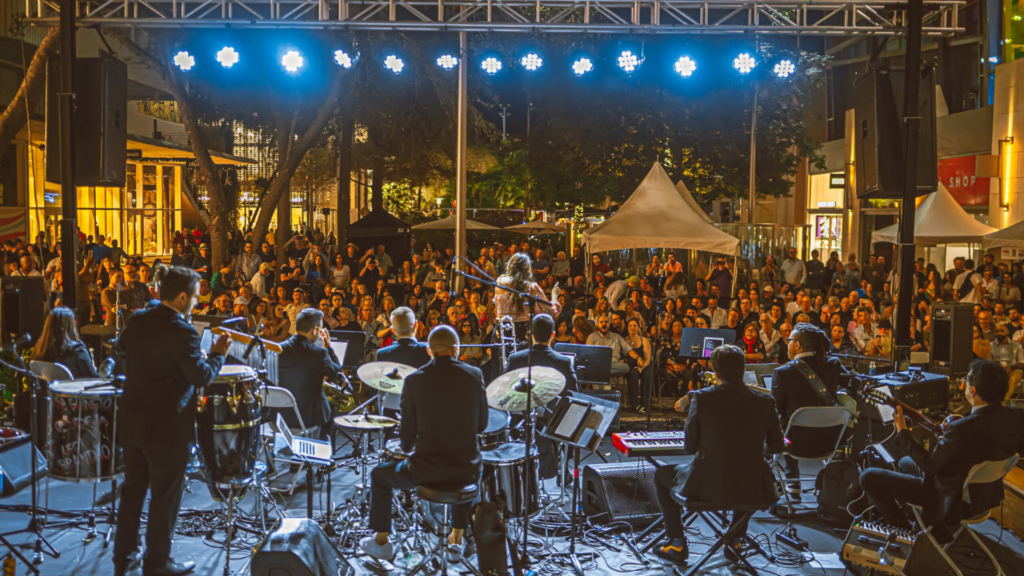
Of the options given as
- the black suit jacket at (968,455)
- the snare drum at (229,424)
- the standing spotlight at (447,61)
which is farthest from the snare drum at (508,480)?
the standing spotlight at (447,61)

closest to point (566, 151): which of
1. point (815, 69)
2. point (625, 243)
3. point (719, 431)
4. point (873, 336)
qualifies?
point (815, 69)

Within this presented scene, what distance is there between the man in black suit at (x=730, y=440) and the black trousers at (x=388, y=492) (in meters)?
1.36

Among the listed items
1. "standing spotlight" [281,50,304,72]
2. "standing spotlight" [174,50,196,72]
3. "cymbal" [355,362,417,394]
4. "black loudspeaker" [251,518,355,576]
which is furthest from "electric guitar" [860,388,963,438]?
"standing spotlight" [174,50,196,72]

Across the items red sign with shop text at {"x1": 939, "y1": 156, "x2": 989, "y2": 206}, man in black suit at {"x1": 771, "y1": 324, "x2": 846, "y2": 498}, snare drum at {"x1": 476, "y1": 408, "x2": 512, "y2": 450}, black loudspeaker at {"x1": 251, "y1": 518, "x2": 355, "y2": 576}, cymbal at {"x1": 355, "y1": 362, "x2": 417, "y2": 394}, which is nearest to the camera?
black loudspeaker at {"x1": 251, "y1": 518, "x2": 355, "y2": 576}

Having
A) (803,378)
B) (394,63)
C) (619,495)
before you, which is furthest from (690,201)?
(619,495)

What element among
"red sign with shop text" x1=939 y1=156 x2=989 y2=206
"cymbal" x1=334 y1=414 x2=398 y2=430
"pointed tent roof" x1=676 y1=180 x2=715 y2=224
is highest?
"red sign with shop text" x1=939 y1=156 x2=989 y2=206

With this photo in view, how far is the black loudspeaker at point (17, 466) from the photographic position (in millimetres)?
5535

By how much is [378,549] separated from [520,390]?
1.31 meters

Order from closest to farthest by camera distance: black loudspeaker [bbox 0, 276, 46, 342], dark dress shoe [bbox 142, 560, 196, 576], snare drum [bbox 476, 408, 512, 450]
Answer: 1. dark dress shoe [bbox 142, 560, 196, 576]
2. snare drum [bbox 476, 408, 512, 450]
3. black loudspeaker [bbox 0, 276, 46, 342]

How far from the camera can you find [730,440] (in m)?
5.00

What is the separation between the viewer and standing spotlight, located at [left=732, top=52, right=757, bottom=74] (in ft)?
→ 32.8

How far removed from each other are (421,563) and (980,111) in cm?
1912

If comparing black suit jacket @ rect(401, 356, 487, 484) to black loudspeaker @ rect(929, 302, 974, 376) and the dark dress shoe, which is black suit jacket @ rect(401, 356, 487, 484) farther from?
black loudspeaker @ rect(929, 302, 974, 376)

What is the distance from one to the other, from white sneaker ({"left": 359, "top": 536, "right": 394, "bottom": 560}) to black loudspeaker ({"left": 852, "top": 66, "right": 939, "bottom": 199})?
17.1 feet
